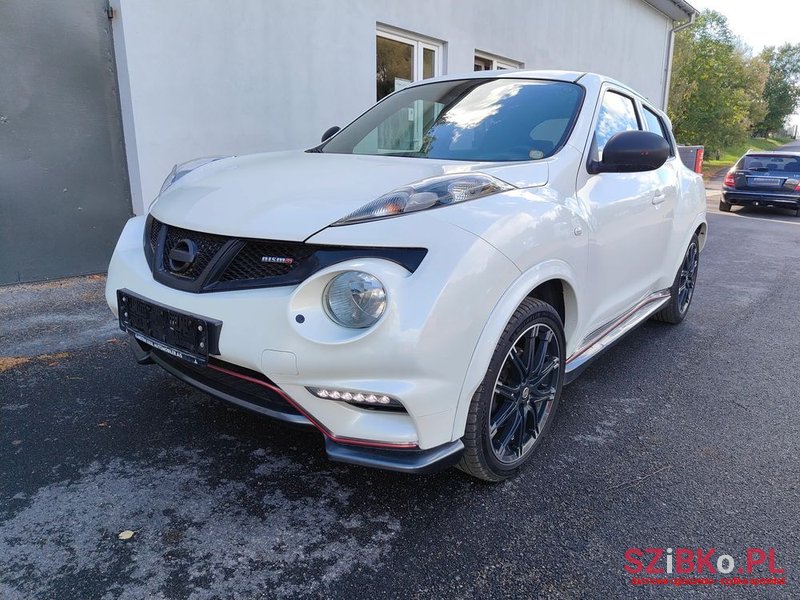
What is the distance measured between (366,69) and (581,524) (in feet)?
21.3

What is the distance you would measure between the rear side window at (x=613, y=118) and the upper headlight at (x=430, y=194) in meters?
0.91

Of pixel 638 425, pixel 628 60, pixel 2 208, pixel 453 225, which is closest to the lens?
pixel 453 225

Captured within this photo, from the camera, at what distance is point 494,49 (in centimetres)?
962

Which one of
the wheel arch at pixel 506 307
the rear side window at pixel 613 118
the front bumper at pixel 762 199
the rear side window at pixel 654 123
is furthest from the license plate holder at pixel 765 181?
the wheel arch at pixel 506 307

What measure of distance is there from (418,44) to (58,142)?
5.05 meters

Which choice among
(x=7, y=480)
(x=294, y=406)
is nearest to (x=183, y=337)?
(x=294, y=406)

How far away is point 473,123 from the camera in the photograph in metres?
3.04

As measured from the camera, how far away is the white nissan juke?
1.87 m

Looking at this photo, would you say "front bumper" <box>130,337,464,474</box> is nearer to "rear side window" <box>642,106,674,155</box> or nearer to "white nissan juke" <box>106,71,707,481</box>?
"white nissan juke" <box>106,71,707,481</box>

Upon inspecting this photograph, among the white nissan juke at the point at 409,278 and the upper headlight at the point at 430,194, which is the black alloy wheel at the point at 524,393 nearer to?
the white nissan juke at the point at 409,278

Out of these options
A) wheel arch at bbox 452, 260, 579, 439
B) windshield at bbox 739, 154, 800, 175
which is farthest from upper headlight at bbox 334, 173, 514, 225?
windshield at bbox 739, 154, 800, 175

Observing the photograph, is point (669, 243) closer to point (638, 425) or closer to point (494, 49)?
point (638, 425)

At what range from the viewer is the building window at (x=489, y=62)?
9617 millimetres

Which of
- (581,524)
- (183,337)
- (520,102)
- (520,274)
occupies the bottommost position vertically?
(581,524)
